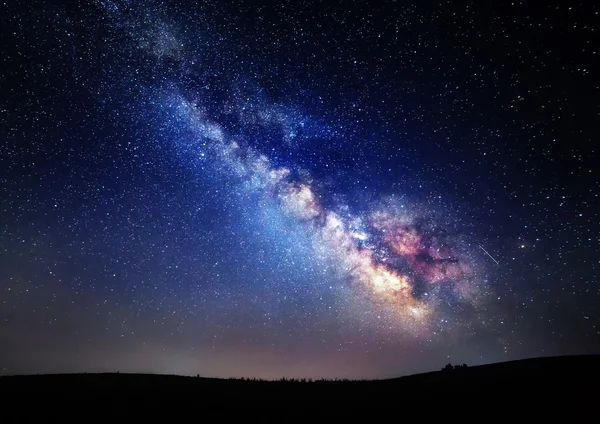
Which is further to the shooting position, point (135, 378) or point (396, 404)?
point (135, 378)

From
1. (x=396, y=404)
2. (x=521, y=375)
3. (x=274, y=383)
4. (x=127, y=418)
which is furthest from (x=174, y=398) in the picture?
(x=521, y=375)

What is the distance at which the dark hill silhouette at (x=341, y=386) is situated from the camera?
11070 millimetres

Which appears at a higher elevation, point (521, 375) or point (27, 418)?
point (521, 375)

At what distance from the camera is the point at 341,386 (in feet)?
44.5

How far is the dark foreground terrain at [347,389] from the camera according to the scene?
1056 centimetres

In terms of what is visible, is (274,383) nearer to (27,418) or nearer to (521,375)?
(27,418)

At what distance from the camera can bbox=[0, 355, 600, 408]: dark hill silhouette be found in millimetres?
11070

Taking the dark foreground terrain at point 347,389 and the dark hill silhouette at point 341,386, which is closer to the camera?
the dark foreground terrain at point 347,389

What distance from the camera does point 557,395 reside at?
10766mm

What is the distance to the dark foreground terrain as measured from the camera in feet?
34.7

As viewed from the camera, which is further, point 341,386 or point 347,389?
point 341,386

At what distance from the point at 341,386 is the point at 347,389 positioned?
66 centimetres

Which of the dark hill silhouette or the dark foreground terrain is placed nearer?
the dark foreground terrain

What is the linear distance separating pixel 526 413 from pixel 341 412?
5358 mm
